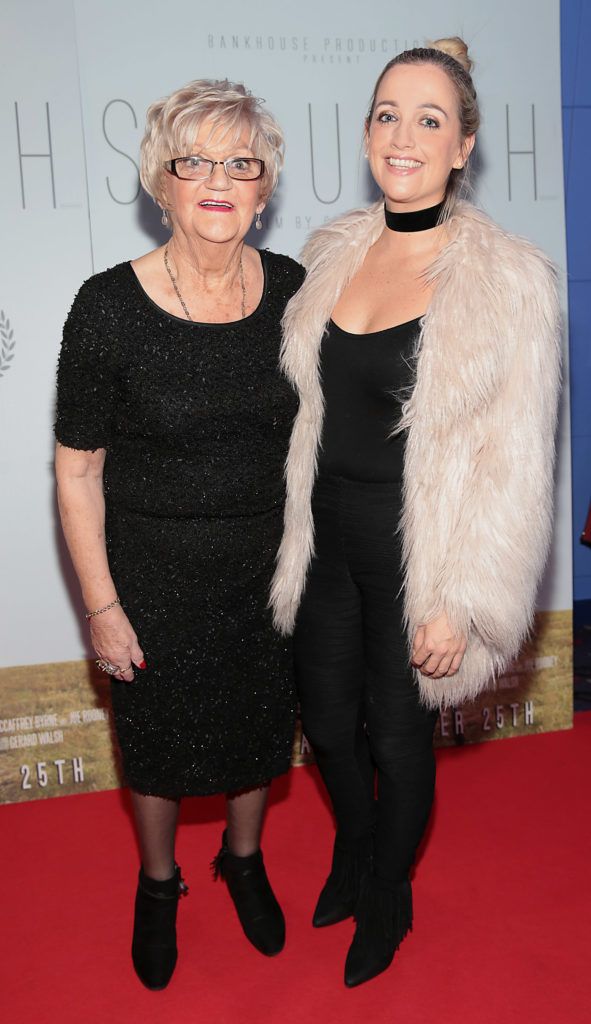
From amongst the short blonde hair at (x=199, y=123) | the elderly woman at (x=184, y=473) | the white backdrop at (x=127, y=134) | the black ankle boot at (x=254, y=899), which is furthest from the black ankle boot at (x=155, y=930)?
the short blonde hair at (x=199, y=123)

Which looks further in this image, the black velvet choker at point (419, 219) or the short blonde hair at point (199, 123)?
the black velvet choker at point (419, 219)

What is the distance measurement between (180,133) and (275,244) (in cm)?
115

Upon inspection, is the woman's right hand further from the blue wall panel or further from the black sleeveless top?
the blue wall panel

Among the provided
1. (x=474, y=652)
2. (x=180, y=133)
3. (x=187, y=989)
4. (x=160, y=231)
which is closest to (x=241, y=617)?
(x=474, y=652)

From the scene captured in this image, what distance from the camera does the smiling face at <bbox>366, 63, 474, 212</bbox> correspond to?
1.88m

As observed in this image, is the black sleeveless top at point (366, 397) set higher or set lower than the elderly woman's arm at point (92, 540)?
higher

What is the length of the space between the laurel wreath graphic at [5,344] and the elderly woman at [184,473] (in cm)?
87

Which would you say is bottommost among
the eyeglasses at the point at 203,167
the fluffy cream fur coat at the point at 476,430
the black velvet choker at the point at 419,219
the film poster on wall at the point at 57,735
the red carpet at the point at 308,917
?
the red carpet at the point at 308,917

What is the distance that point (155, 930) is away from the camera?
2.21m

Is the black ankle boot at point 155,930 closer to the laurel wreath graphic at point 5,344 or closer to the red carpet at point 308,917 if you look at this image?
the red carpet at point 308,917

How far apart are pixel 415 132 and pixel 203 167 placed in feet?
1.35

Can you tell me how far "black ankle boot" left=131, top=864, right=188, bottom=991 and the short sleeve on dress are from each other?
3.40ft

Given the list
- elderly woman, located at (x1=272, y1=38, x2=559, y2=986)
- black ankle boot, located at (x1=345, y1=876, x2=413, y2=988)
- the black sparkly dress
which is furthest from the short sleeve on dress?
black ankle boot, located at (x1=345, y1=876, x2=413, y2=988)

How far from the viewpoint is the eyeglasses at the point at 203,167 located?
1.87 meters
